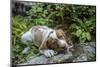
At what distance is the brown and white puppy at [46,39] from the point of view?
2.08 m

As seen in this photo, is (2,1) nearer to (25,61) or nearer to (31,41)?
(31,41)

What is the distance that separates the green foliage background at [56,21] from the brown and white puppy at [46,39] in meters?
0.05

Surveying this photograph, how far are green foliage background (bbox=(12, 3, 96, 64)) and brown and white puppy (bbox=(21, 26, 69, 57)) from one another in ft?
0.18

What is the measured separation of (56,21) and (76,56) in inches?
20.3

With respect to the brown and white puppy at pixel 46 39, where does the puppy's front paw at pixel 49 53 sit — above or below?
below

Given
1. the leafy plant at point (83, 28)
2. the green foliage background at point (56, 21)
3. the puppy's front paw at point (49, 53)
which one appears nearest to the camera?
the green foliage background at point (56, 21)

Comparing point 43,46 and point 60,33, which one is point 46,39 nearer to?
point 43,46

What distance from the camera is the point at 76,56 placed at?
88.4 inches

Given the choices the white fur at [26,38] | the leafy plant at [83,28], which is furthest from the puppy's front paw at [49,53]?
the leafy plant at [83,28]

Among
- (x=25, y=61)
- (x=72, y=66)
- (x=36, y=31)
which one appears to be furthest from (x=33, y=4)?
(x=72, y=66)

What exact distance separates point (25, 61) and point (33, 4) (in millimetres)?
677

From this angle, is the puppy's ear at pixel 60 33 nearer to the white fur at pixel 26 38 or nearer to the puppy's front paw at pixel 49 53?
the puppy's front paw at pixel 49 53

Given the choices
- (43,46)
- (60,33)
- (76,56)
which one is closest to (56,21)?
(60,33)

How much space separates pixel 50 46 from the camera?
2.15 metres
